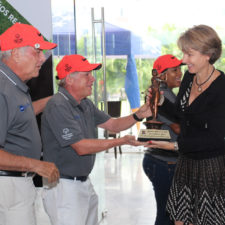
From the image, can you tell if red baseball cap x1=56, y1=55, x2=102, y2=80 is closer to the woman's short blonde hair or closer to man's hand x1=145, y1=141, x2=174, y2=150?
man's hand x1=145, y1=141, x2=174, y2=150

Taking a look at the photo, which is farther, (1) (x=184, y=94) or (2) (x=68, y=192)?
(2) (x=68, y=192)

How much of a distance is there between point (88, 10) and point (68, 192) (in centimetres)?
257

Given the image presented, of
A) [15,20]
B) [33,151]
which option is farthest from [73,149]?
[15,20]

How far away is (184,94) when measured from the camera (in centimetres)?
253

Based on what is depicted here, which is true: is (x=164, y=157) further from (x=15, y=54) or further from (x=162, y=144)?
(x=15, y=54)

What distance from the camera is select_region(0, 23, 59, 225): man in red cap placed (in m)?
2.08

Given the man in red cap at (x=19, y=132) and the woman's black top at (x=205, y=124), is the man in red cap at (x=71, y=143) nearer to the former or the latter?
the man in red cap at (x=19, y=132)

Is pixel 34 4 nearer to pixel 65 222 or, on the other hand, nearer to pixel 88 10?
pixel 88 10

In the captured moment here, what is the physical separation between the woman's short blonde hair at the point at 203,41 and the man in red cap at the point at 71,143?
77cm

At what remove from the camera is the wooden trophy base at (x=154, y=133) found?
284 cm

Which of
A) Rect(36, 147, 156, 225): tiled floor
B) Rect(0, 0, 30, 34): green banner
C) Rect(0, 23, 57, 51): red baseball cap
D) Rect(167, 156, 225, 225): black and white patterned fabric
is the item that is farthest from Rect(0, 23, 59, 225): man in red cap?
Rect(36, 147, 156, 225): tiled floor

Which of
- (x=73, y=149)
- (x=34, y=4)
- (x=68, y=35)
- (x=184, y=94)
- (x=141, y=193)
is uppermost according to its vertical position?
(x=34, y=4)

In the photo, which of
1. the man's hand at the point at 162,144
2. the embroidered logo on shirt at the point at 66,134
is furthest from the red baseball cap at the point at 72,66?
the man's hand at the point at 162,144


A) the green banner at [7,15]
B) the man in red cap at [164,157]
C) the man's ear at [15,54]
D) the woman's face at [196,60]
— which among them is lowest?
the man in red cap at [164,157]
